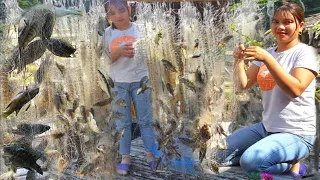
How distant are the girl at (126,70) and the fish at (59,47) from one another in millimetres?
436

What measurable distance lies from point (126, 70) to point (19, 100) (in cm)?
91

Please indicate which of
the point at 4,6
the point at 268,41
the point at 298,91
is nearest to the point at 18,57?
the point at 4,6

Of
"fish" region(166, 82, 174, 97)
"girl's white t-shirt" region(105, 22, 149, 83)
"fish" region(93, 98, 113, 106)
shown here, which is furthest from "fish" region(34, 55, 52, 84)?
"fish" region(166, 82, 174, 97)

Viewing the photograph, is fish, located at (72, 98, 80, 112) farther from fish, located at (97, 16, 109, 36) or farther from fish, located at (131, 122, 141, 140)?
fish, located at (131, 122, 141, 140)

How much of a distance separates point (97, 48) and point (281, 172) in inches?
56.9

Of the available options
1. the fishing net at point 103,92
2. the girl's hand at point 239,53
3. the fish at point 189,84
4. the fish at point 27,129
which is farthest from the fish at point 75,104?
the girl's hand at point 239,53

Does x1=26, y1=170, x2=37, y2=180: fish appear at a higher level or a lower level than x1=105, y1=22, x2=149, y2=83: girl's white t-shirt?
lower

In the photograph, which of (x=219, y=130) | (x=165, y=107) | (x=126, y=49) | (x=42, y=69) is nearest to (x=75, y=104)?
(x=42, y=69)

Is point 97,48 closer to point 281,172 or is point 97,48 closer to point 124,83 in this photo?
point 124,83

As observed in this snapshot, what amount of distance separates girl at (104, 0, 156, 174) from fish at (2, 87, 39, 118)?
652 millimetres

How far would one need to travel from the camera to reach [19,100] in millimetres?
2197

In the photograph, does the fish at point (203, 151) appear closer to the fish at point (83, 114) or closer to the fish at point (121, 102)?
the fish at point (121, 102)

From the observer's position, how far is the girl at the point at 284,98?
7.32 ft

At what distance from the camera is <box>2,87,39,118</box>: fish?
2.20 metres
